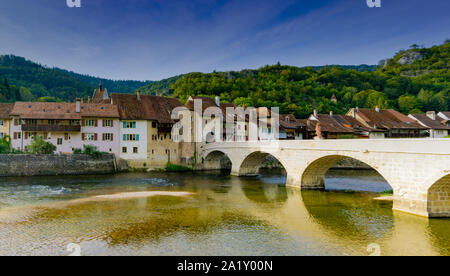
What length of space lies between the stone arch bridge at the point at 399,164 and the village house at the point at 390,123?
3595 cm

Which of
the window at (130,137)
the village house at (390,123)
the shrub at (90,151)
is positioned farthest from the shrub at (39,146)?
the village house at (390,123)

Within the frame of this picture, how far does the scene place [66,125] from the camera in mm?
41844

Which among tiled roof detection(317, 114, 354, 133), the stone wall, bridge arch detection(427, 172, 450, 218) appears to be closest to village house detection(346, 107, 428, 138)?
tiled roof detection(317, 114, 354, 133)

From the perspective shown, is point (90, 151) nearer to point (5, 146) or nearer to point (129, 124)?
point (129, 124)

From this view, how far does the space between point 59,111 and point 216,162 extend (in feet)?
73.8

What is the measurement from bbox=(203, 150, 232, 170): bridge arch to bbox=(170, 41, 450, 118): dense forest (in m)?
25.2

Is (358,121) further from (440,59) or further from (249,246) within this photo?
(440,59)

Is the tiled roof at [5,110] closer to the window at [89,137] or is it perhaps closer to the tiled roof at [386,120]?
the window at [89,137]

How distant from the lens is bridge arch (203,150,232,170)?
47312 millimetres

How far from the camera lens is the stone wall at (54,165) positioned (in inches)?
1469

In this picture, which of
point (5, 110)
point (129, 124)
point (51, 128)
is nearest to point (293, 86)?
point (129, 124)

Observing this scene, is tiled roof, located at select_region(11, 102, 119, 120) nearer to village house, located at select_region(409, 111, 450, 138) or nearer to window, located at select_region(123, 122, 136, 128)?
window, located at select_region(123, 122, 136, 128)
